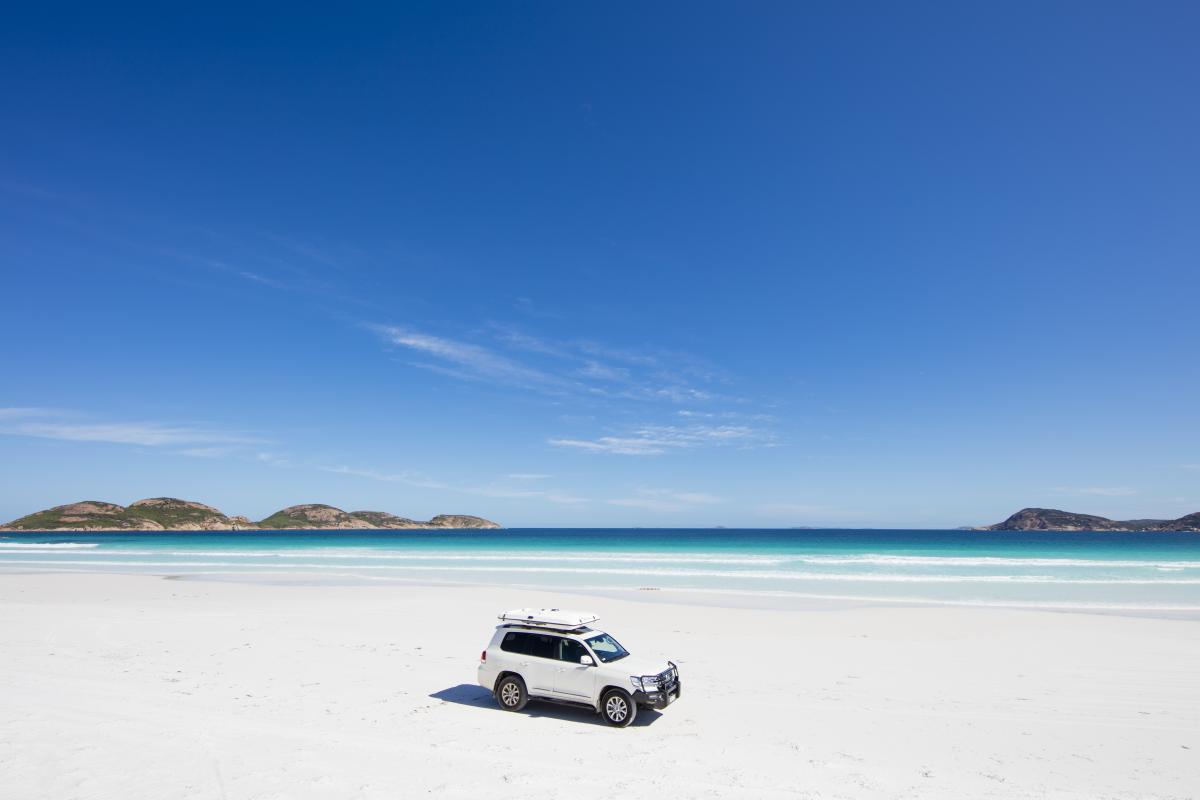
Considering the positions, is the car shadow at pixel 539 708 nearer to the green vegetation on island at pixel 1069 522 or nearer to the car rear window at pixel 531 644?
the car rear window at pixel 531 644

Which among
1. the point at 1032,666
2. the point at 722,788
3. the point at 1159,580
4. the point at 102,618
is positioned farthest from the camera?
the point at 1159,580

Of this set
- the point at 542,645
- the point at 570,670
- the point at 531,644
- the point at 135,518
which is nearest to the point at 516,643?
the point at 531,644

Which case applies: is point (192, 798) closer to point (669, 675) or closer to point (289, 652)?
point (669, 675)

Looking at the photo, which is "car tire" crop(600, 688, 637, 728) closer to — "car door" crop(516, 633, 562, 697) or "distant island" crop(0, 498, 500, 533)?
"car door" crop(516, 633, 562, 697)

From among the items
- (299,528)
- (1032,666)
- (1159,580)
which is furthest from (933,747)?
(299,528)

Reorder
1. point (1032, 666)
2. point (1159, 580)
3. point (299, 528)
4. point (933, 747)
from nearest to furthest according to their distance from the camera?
1. point (933, 747)
2. point (1032, 666)
3. point (1159, 580)
4. point (299, 528)

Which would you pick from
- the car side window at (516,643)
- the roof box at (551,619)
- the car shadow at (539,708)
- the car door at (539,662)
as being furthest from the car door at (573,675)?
the car side window at (516,643)

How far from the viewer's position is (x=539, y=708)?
12539mm

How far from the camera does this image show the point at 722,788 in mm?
8508

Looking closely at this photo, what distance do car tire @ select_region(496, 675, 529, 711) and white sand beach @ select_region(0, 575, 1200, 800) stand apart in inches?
12.4

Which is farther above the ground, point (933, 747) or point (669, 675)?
point (669, 675)

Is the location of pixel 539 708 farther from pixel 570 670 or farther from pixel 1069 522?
pixel 1069 522

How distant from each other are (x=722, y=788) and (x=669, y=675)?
3.43m

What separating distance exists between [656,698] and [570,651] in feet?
6.19
